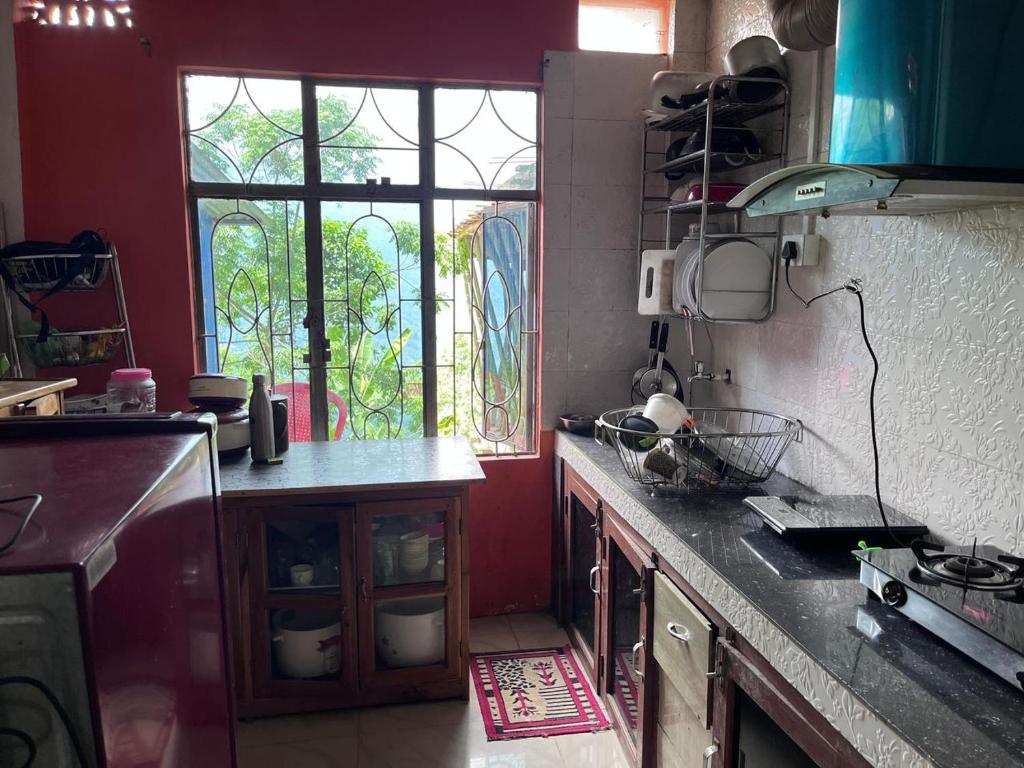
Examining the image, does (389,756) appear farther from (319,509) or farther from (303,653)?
(319,509)

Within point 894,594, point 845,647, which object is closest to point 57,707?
point 845,647

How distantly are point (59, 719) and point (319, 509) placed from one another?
166cm

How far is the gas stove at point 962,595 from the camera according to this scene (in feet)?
3.36

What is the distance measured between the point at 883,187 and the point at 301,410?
219cm

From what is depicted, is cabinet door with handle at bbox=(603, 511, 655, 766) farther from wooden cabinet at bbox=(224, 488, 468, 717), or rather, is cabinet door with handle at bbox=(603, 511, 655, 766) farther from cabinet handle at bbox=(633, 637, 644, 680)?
wooden cabinet at bbox=(224, 488, 468, 717)

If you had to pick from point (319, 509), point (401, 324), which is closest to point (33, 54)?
point (401, 324)

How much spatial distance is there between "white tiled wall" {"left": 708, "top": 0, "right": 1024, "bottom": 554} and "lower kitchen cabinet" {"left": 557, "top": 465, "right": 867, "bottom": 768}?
0.57 metres

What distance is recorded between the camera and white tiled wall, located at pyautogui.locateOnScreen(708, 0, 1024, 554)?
1.43 m

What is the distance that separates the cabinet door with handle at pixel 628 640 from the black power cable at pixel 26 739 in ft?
4.70

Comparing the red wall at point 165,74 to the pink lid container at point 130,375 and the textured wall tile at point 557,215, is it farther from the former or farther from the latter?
the textured wall tile at point 557,215

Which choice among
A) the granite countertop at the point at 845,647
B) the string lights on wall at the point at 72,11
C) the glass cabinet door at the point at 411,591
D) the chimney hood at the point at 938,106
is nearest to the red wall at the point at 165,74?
the string lights on wall at the point at 72,11

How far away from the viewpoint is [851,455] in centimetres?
191

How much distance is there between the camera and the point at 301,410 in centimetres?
279

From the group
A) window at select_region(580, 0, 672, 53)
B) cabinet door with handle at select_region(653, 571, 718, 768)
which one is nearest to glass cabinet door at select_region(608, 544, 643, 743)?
cabinet door with handle at select_region(653, 571, 718, 768)
